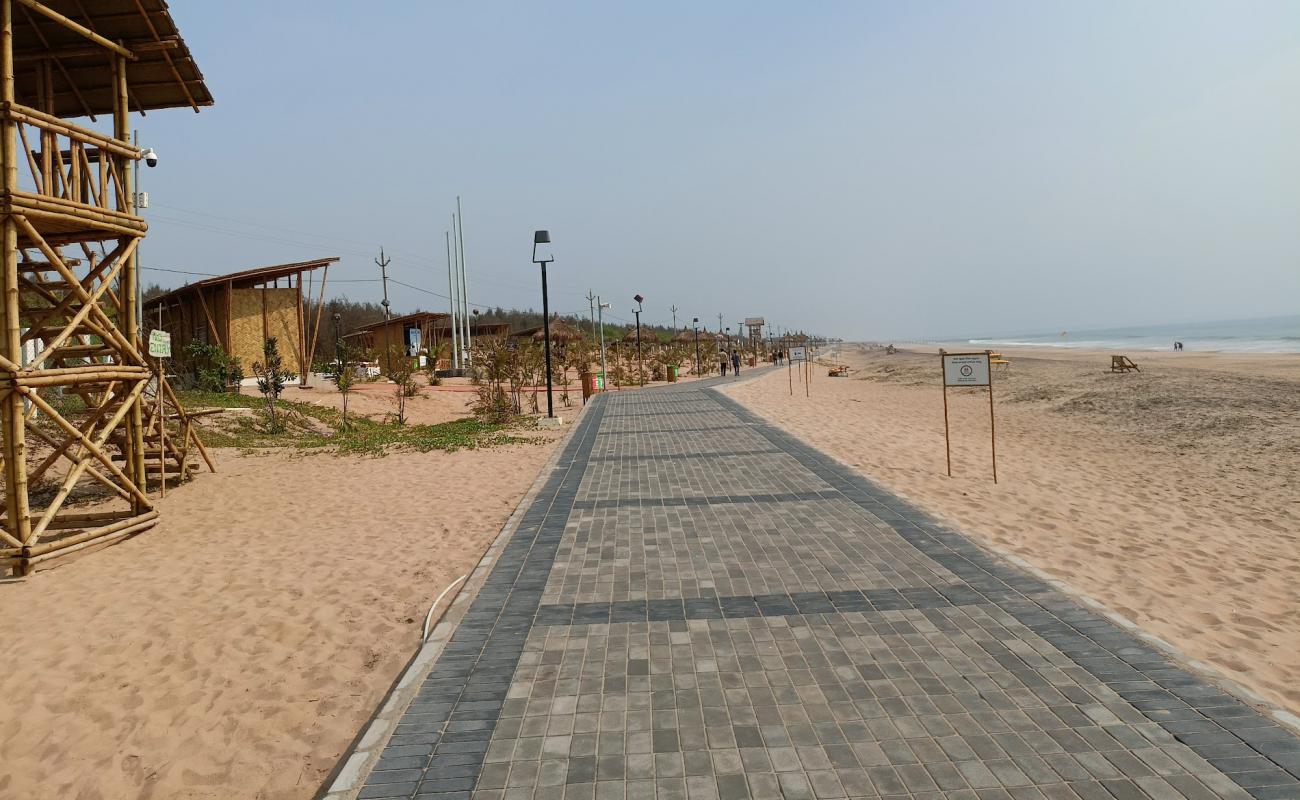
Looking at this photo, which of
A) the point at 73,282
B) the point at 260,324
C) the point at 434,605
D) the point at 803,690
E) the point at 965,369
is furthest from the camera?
the point at 260,324

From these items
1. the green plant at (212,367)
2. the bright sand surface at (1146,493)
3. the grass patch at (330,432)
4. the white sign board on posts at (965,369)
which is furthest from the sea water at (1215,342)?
the green plant at (212,367)

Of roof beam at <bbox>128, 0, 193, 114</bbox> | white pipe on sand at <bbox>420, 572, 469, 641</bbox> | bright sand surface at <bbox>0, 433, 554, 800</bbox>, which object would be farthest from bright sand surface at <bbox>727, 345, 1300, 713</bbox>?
roof beam at <bbox>128, 0, 193, 114</bbox>

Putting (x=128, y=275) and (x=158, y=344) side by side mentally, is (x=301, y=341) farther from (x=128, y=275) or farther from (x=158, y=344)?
(x=128, y=275)

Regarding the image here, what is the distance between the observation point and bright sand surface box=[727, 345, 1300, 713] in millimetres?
4840

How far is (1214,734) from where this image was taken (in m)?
3.25

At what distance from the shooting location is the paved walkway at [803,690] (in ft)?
9.95

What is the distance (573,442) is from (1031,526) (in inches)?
347

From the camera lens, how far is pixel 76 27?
24.7ft

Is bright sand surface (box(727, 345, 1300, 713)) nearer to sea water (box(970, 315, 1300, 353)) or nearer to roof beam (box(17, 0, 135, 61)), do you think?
roof beam (box(17, 0, 135, 61))

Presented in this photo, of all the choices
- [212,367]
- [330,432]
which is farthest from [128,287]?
[212,367]

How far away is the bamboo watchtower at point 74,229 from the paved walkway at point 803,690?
4.77 metres

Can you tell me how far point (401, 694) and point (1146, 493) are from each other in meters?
9.08

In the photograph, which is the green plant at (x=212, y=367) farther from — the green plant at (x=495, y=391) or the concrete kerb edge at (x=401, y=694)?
the concrete kerb edge at (x=401, y=694)

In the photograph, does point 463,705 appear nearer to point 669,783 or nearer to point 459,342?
point 669,783
